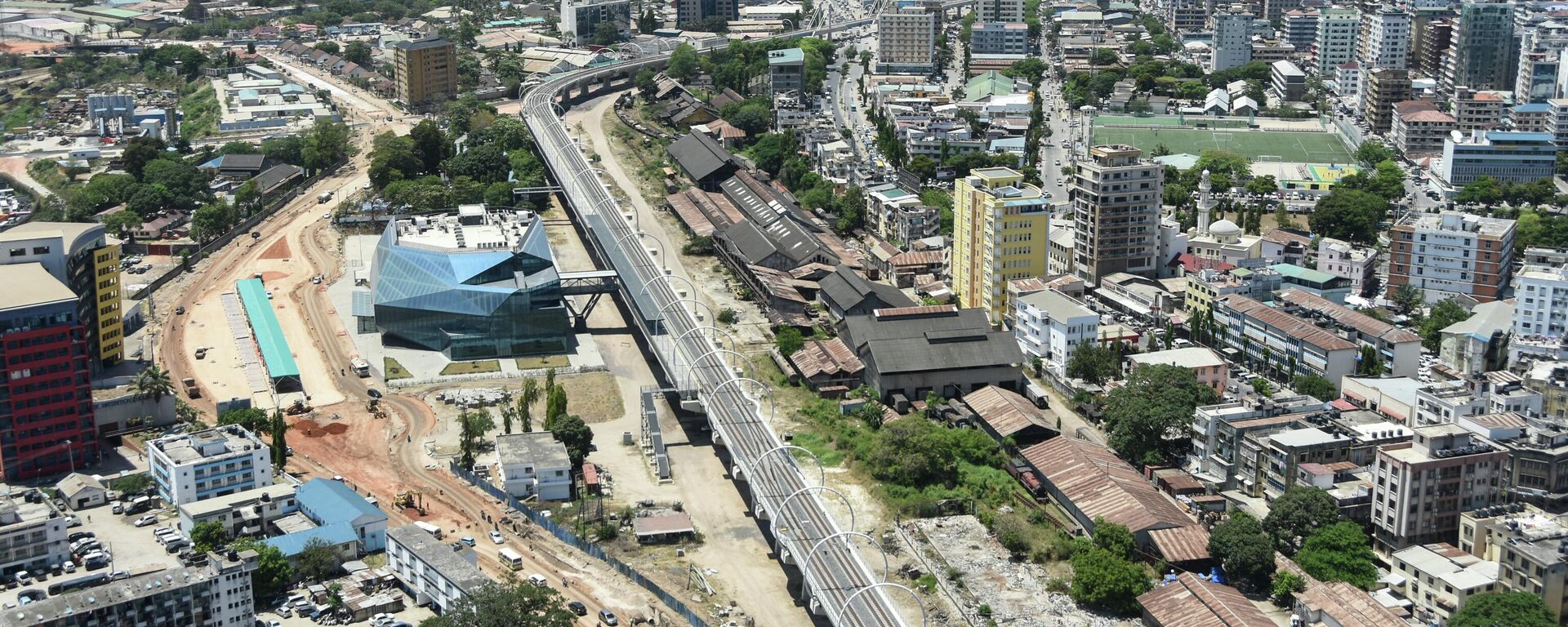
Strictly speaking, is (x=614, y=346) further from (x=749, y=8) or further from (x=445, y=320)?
(x=749, y=8)

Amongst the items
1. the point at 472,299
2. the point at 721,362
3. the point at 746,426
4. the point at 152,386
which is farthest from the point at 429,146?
the point at 746,426

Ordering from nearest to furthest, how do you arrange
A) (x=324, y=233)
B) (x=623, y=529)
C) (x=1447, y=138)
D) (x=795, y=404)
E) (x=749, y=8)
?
(x=623, y=529) < (x=795, y=404) < (x=324, y=233) < (x=1447, y=138) < (x=749, y=8)

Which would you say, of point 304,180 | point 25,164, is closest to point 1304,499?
point 304,180

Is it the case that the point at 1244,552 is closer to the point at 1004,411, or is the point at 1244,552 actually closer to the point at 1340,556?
the point at 1340,556

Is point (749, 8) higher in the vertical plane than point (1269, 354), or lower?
higher

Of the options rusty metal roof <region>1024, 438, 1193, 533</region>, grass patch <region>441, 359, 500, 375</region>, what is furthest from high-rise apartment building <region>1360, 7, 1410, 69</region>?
grass patch <region>441, 359, 500, 375</region>

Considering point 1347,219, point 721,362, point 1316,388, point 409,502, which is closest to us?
point 409,502

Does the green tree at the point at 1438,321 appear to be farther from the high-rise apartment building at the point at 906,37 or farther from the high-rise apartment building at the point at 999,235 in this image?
the high-rise apartment building at the point at 906,37
